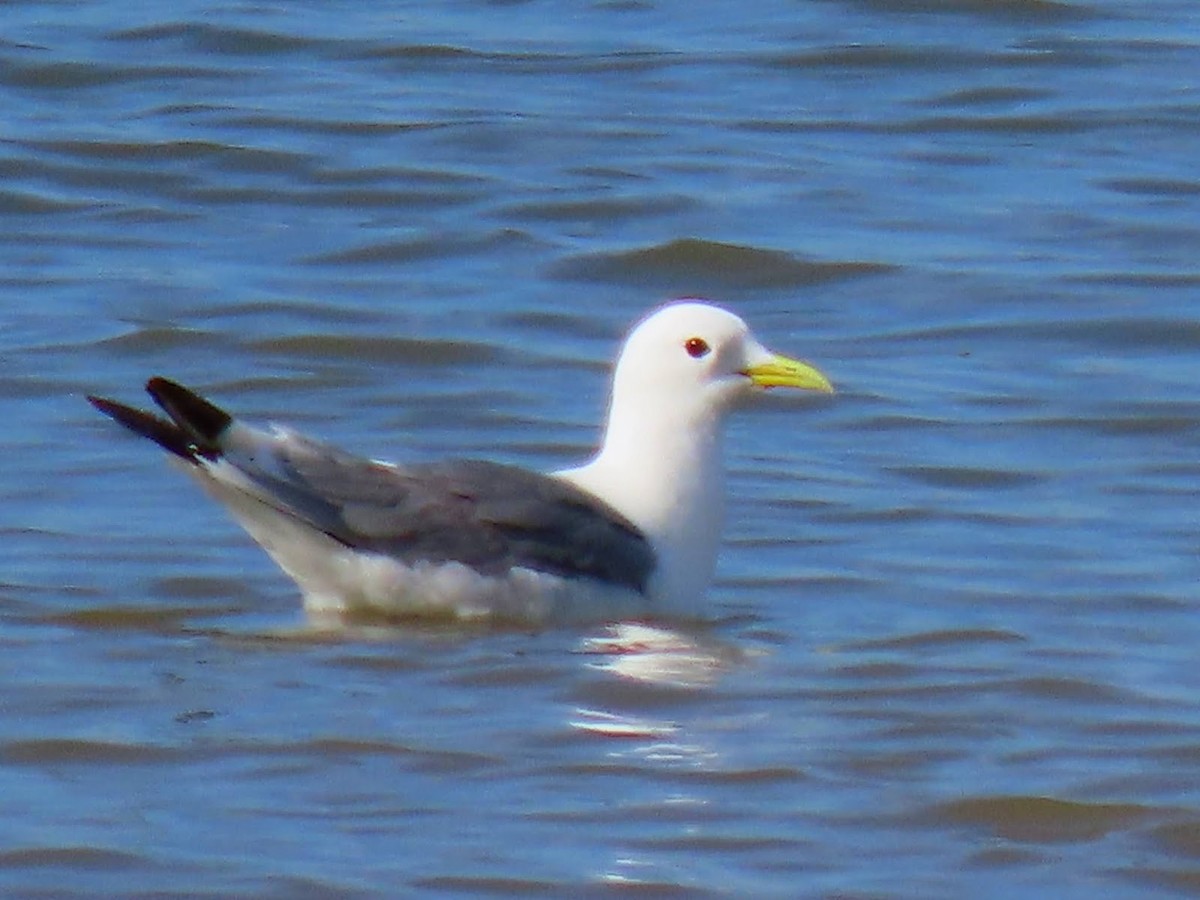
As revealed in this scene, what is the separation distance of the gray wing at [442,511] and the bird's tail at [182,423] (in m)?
0.07

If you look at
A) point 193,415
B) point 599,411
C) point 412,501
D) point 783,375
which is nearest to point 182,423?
point 193,415

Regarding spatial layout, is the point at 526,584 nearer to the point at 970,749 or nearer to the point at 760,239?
the point at 970,749

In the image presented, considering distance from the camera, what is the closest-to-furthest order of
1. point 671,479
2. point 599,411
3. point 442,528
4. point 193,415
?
point 193,415 < point 442,528 < point 671,479 < point 599,411

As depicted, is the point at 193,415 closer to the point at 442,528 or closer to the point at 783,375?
the point at 442,528

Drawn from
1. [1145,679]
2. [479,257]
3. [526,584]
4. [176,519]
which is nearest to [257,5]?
[479,257]

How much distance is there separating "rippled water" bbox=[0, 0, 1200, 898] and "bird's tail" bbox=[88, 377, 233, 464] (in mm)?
461

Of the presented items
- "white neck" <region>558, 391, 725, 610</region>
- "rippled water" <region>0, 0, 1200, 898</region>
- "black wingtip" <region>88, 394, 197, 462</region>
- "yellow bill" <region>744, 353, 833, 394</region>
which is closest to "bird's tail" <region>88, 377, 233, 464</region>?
"black wingtip" <region>88, 394, 197, 462</region>

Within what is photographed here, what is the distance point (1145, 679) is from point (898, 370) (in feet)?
11.2

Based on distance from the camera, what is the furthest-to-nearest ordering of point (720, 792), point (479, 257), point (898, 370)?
point (479, 257) → point (898, 370) → point (720, 792)

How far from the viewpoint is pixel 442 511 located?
7.83 meters

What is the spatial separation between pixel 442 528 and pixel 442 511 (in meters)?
0.04

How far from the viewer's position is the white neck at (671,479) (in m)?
8.11

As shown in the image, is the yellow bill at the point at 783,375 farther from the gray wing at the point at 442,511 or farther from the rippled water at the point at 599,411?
the gray wing at the point at 442,511

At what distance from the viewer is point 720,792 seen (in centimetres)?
617
